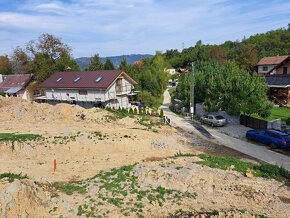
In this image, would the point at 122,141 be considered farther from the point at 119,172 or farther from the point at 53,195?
the point at 53,195

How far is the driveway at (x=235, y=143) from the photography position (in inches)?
684

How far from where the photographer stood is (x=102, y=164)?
1720cm

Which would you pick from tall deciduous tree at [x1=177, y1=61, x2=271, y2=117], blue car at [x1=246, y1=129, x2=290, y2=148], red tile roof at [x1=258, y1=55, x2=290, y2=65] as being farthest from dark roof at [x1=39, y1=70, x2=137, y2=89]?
red tile roof at [x1=258, y1=55, x2=290, y2=65]

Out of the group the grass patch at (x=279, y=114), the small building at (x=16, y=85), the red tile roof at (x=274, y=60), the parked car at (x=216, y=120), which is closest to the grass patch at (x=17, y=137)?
the parked car at (x=216, y=120)

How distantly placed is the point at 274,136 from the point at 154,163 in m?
11.6

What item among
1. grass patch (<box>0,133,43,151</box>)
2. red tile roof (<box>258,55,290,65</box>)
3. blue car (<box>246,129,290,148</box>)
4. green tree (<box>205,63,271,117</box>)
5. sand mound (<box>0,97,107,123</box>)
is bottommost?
blue car (<box>246,129,290,148</box>)

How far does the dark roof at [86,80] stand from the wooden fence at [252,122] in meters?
18.8

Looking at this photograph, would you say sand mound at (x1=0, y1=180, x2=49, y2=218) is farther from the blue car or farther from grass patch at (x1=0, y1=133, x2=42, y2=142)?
the blue car

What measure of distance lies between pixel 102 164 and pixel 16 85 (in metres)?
42.5

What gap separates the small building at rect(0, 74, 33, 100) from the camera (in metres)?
47.9

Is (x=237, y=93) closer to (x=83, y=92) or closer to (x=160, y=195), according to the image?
(x=160, y=195)

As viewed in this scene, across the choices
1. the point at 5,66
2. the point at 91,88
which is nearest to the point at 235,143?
the point at 91,88

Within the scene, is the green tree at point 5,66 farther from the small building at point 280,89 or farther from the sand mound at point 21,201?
the small building at point 280,89

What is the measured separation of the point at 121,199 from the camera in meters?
11.3
